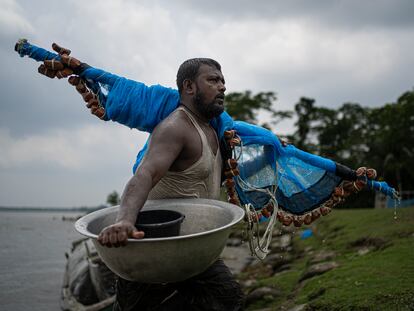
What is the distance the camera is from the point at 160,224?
2082mm

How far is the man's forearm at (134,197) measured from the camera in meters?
1.93

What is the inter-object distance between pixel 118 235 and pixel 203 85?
1.19 metres

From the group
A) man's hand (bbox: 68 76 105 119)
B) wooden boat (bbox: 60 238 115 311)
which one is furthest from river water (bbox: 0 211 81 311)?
man's hand (bbox: 68 76 105 119)

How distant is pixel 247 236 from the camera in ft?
9.30

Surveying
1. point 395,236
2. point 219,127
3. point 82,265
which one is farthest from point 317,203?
point 82,265

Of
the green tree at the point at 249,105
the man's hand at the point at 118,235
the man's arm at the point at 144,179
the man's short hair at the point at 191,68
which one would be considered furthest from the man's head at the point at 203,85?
the green tree at the point at 249,105

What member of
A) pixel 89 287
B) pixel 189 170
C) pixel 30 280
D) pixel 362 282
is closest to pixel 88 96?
pixel 189 170

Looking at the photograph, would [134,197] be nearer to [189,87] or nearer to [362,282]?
[189,87]

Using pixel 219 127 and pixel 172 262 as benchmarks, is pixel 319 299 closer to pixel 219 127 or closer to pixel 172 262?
pixel 219 127

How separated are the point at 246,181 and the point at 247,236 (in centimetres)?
67

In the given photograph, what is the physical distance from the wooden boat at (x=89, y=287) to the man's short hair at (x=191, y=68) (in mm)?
7095

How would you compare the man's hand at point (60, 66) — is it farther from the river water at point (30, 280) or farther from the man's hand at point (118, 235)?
the river water at point (30, 280)

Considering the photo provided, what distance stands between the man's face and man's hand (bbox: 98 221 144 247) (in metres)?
1.05

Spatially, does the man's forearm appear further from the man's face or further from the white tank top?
the man's face
